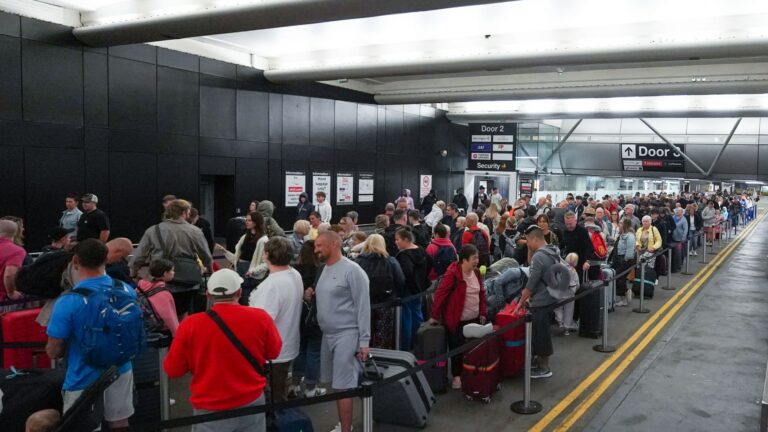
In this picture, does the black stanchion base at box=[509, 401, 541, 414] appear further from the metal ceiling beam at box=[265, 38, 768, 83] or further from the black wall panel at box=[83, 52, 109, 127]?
the black wall panel at box=[83, 52, 109, 127]

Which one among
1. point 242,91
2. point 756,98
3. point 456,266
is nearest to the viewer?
point 456,266

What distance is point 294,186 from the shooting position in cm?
1869

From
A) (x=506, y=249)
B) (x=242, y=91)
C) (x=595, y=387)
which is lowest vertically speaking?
(x=595, y=387)

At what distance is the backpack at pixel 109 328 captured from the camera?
396 cm

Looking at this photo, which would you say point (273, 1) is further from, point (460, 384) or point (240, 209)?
point (240, 209)

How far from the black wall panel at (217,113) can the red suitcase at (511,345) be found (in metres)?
10.8

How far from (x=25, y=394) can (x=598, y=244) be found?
8.74 m

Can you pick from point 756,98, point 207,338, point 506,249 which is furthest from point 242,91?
point 756,98

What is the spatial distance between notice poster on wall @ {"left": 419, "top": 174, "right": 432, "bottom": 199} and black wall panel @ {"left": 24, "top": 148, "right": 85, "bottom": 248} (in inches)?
594

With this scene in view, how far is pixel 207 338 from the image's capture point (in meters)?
3.57

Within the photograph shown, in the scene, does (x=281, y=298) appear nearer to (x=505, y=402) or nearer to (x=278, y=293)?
(x=278, y=293)

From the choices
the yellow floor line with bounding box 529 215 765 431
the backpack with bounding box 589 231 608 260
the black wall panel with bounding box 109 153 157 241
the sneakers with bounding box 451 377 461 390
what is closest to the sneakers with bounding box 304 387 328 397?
the sneakers with bounding box 451 377 461 390

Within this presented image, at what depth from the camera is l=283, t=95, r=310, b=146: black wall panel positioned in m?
18.3

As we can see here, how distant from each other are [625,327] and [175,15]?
9492mm
